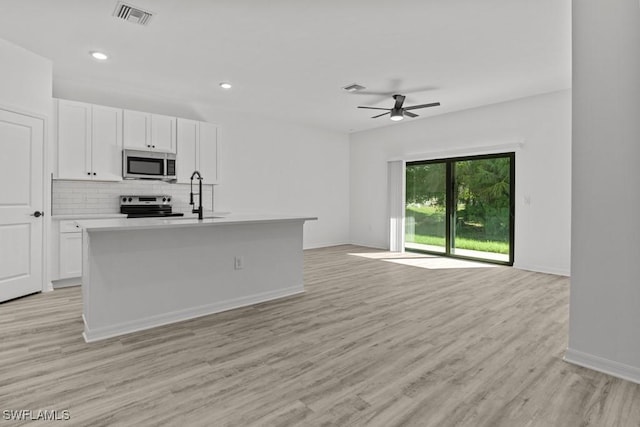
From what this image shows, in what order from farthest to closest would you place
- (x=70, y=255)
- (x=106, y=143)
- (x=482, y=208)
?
1. (x=482, y=208)
2. (x=106, y=143)
3. (x=70, y=255)

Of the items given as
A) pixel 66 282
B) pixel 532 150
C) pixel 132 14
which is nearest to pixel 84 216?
pixel 66 282

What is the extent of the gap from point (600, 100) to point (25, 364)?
413 centimetres

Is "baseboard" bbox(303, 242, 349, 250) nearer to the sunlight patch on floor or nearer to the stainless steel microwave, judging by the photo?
the sunlight patch on floor

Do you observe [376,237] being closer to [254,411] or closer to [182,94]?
[182,94]

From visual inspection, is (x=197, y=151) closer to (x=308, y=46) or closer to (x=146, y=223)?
(x=308, y=46)

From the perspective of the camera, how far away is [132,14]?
10.3 ft

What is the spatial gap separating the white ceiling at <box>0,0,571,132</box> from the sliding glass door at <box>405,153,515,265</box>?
4.26 ft

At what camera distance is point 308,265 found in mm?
5891

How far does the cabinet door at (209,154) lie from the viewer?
5.85 metres

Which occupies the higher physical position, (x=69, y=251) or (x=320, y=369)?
(x=69, y=251)

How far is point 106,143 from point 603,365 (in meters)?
5.80

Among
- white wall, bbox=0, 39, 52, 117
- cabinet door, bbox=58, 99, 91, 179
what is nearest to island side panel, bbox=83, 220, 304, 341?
white wall, bbox=0, 39, 52, 117

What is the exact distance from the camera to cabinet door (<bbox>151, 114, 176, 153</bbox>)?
209 inches

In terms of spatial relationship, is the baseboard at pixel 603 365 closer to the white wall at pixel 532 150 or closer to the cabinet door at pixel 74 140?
the white wall at pixel 532 150
